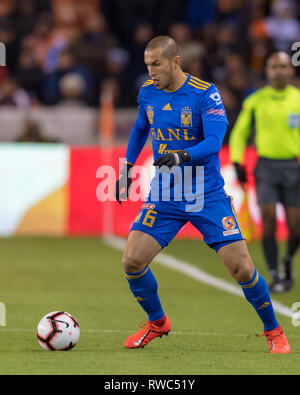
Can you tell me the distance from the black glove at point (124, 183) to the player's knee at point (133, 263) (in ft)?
1.59

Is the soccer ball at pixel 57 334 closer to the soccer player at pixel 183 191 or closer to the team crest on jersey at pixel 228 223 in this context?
the soccer player at pixel 183 191

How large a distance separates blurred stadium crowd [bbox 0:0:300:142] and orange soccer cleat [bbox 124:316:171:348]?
26.6 ft

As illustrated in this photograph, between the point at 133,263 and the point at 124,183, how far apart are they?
2.10 feet

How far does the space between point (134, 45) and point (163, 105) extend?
10.7 metres

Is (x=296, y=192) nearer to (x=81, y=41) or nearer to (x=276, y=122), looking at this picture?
(x=276, y=122)

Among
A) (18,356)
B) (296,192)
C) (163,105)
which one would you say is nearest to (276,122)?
(296,192)

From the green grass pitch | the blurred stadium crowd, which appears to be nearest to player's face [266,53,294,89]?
the green grass pitch

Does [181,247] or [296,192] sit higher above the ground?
[296,192]

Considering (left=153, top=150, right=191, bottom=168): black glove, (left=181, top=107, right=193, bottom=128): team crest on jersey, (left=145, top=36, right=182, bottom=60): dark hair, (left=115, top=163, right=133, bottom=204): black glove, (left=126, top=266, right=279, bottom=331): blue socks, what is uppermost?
(left=145, top=36, right=182, bottom=60): dark hair

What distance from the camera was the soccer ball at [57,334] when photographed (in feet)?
21.6

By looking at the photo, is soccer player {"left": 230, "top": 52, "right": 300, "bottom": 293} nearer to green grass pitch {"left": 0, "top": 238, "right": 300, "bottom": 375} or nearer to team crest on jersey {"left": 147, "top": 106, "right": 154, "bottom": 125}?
green grass pitch {"left": 0, "top": 238, "right": 300, "bottom": 375}

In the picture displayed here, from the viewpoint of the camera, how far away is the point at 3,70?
16453mm

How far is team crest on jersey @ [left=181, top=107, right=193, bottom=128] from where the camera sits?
261 inches

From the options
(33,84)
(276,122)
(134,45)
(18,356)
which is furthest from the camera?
(134,45)
